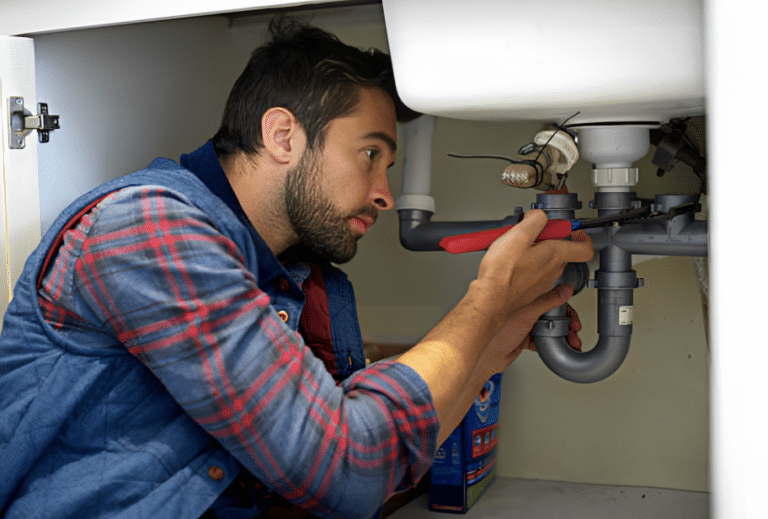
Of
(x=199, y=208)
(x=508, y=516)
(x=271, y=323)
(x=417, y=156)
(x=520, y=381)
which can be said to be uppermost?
(x=417, y=156)

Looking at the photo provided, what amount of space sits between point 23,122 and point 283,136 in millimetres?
347

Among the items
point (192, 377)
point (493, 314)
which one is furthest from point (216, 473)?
point (493, 314)

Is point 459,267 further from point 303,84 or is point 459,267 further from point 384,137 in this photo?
point 303,84

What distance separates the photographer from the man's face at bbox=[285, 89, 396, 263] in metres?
1.03

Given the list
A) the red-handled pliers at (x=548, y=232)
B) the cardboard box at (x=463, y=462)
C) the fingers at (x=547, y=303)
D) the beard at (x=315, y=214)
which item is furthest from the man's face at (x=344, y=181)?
the cardboard box at (x=463, y=462)

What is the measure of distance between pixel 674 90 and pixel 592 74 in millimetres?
87

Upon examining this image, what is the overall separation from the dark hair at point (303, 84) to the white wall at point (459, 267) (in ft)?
0.69

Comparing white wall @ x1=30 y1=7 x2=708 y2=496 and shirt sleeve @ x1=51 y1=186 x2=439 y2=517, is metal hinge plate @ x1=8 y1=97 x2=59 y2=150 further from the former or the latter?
shirt sleeve @ x1=51 y1=186 x2=439 y2=517

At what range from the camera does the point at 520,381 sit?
4.46 feet

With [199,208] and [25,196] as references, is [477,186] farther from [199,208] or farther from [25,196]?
[25,196]

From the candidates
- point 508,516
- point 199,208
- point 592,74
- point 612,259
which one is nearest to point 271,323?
point 199,208

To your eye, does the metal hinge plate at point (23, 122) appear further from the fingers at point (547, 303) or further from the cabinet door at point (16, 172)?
the fingers at point (547, 303)

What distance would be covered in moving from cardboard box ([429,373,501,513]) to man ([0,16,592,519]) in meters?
0.28

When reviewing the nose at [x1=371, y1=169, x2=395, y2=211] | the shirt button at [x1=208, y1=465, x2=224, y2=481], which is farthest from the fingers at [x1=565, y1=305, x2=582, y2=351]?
the shirt button at [x1=208, y1=465, x2=224, y2=481]
